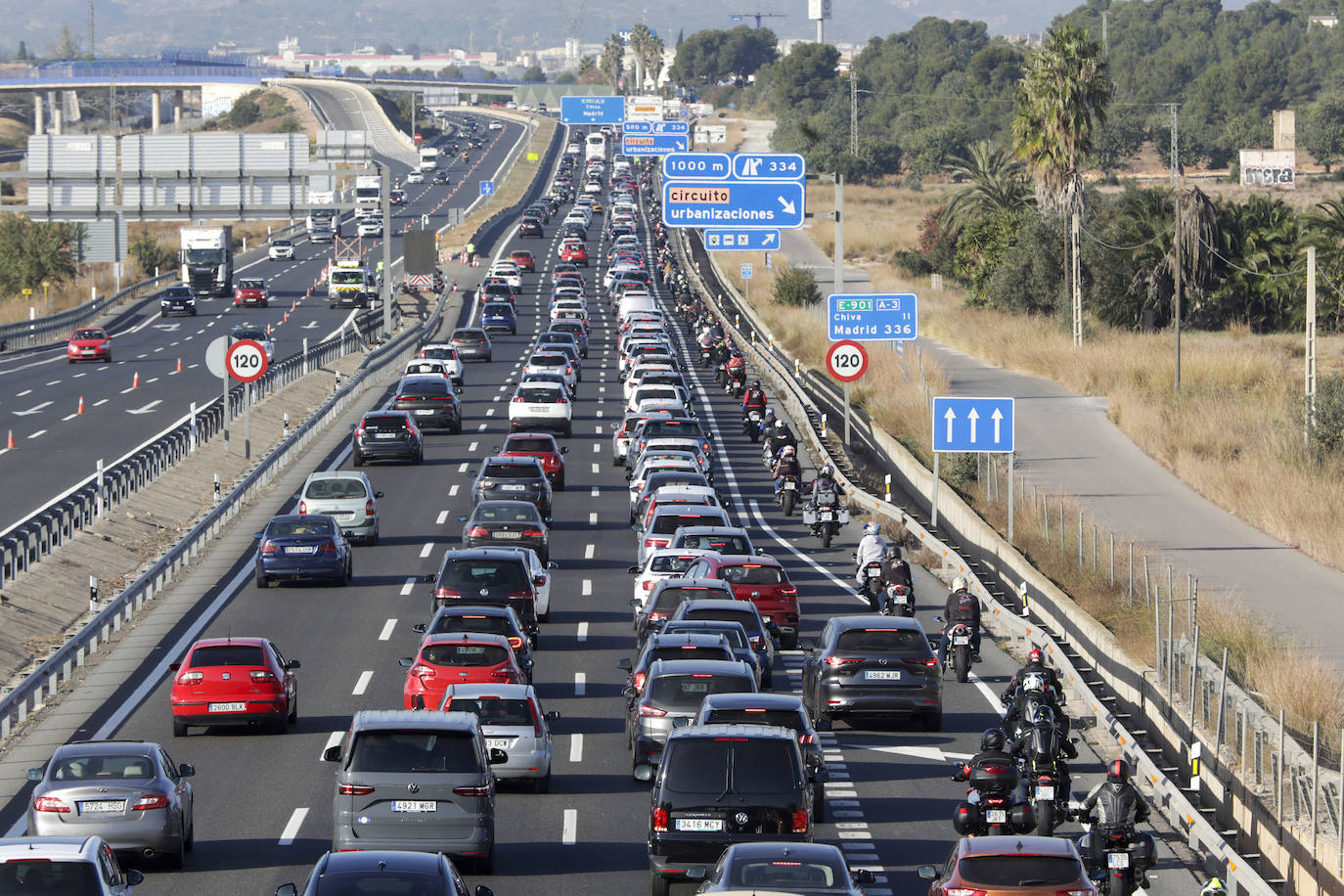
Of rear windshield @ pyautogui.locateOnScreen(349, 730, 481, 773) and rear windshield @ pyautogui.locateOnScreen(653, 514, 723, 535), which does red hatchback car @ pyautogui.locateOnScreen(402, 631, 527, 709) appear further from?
rear windshield @ pyautogui.locateOnScreen(653, 514, 723, 535)

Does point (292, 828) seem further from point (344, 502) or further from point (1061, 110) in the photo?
point (1061, 110)

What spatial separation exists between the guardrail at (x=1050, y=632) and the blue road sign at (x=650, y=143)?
115 feet

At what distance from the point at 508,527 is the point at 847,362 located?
12.8 metres


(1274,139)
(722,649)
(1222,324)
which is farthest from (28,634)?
(1274,139)

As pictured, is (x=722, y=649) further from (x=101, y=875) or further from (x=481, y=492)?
(x=481, y=492)

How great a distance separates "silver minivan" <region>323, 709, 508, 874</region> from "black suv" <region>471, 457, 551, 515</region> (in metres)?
22.2

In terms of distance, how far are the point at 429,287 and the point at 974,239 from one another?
92.5 feet

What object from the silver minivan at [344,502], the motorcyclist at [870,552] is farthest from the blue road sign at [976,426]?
the silver minivan at [344,502]

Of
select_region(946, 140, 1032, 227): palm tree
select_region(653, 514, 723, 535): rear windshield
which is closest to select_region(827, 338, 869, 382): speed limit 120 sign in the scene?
select_region(653, 514, 723, 535): rear windshield

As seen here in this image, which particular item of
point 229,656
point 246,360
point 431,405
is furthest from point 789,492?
point 229,656

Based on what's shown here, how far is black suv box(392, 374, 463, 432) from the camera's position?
A: 179 ft

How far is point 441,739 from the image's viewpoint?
55.5 feet

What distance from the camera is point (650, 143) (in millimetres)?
99625

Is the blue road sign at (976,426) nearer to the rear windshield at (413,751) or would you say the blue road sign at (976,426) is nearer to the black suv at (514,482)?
the black suv at (514,482)
